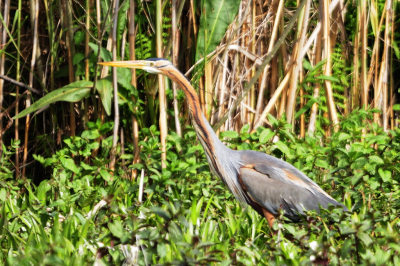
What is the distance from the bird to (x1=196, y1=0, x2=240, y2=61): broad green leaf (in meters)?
0.65

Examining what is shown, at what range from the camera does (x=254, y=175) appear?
10.2 ft

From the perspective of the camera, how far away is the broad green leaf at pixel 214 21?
3719 millimetres

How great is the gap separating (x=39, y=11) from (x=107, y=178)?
1.59m

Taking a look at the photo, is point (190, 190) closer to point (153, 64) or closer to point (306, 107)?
point (153, 64)

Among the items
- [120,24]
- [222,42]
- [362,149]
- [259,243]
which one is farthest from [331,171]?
[120,24]

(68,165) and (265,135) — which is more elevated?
(265,135)

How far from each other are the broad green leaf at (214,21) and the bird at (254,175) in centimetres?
65

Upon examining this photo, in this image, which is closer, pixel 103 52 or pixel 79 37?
pixel 103 52

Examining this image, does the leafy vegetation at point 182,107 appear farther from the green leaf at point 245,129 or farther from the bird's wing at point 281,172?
the bird's wing at point 281,172

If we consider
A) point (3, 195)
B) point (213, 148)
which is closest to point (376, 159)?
point (213, 148)

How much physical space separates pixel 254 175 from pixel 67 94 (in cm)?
146

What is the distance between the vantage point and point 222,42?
3.97m

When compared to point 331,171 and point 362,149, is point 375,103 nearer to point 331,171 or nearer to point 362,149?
point 362,149

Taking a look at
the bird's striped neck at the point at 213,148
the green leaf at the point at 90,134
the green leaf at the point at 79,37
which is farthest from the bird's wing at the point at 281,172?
the green leaf at the point at 79,37
